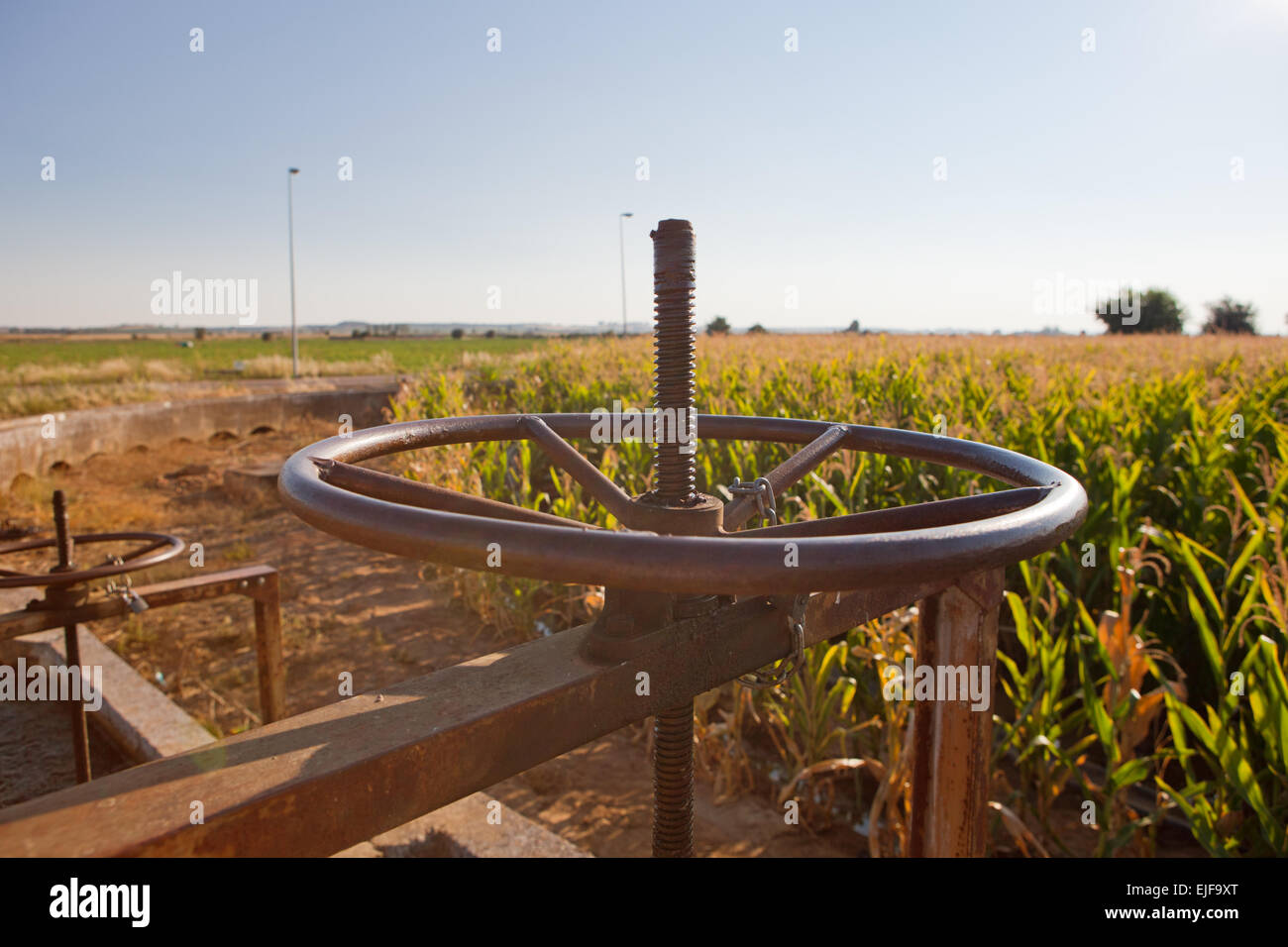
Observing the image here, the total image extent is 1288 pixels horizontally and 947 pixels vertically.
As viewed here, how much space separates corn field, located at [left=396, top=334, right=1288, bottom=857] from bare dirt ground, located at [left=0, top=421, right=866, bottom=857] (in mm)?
222

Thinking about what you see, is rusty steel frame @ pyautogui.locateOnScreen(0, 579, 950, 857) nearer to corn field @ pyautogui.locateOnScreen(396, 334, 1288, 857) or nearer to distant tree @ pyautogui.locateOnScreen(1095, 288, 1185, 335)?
corn field @ pyautogui.locateOnScreen(396, 334, 1288, 857)

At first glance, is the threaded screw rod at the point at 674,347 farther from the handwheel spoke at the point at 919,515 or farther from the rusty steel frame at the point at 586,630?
the handwheel spoke at the point at 919,515

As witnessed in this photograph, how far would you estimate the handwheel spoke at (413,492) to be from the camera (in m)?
0.97

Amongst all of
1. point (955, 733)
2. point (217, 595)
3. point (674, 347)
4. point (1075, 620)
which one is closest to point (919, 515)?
point (674, 347)

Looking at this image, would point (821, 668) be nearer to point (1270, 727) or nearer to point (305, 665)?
point (1270, 727)

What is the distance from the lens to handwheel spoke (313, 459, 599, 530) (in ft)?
3.18

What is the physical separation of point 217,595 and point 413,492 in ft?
7.04

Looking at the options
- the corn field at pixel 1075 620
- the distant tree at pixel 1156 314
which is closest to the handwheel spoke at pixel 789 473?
the corn field at pixel 1075 620

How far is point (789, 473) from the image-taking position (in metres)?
1.14

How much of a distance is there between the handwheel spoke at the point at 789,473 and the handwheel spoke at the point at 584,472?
0.13 meters

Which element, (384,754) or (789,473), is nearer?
(384,754)

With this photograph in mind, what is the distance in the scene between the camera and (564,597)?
186 inches

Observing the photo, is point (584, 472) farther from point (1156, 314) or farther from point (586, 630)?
point (1156, 314)
